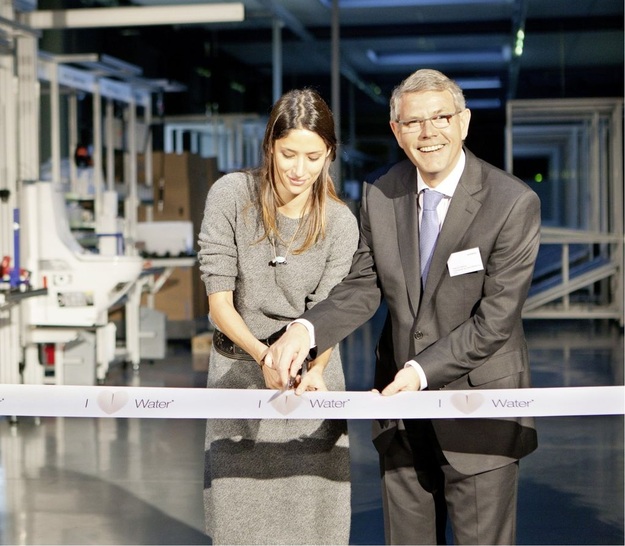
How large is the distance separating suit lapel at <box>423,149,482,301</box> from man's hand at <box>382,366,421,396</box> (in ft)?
0.53

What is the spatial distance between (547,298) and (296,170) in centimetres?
862

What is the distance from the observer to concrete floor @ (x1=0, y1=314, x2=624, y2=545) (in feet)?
11.9

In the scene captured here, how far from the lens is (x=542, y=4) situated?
37.3ft

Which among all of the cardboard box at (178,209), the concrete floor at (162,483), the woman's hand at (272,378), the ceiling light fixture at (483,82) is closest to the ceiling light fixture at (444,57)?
the ceiling light fixture at (483,82)

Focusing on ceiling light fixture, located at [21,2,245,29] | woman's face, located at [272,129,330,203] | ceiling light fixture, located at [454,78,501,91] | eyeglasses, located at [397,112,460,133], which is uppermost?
ceiling light fixture, located at [454,78,501,91]

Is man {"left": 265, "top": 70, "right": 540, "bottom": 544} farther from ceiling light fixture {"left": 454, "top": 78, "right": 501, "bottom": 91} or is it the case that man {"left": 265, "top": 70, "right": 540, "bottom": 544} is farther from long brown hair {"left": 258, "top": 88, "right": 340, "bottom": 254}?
ceiling light fixture {"left": 454, "top": 78, "right": 501, "bottom": 91}

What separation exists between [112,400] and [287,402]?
0.38 m

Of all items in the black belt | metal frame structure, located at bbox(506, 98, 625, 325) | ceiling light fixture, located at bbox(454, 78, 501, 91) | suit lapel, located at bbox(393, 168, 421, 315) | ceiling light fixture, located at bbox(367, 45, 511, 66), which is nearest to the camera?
suit lapel, located at bbox(393, 168, 421, 315)

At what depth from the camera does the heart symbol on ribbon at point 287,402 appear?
6.59 ft

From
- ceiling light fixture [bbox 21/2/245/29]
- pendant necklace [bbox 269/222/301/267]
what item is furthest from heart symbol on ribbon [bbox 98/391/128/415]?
ceiling light fixture [bbox 21/2/245/29]

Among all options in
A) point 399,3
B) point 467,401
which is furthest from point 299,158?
point 399,3

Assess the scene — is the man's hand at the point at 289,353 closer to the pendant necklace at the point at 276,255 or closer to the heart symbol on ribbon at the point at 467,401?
the pendant necklace at the point at 276,255

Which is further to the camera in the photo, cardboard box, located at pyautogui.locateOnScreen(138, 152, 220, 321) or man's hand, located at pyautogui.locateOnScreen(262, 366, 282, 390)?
cardboard box, located at pyautogui.locateOnScreen(138, 152, 220, 321)

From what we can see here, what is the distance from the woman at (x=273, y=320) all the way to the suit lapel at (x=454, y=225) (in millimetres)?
205
